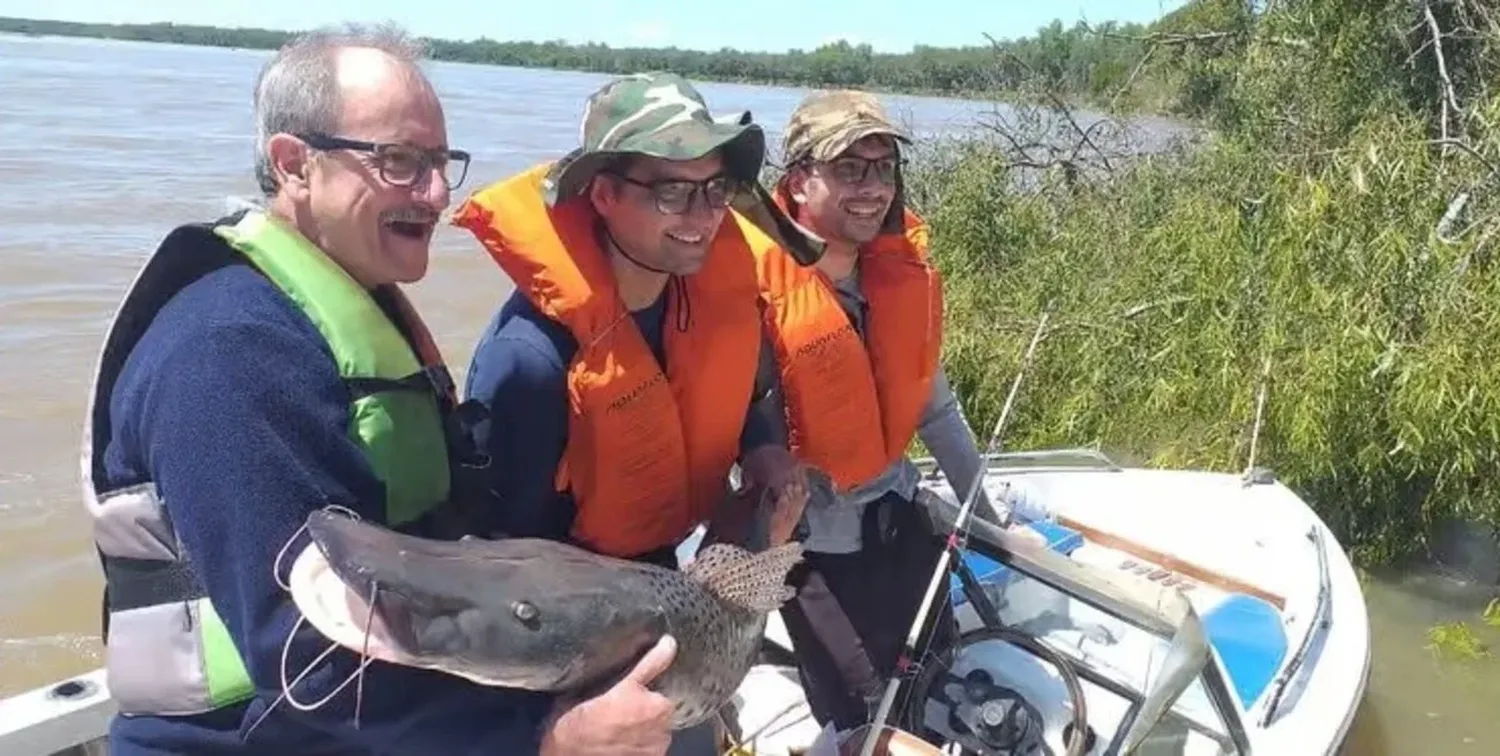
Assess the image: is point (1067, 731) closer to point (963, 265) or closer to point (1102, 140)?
point (963, 265)

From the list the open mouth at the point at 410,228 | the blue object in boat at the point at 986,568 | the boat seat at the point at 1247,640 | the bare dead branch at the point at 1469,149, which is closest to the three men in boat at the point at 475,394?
the open mouth at the point at 410,228

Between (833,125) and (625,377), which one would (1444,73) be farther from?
(625,377)

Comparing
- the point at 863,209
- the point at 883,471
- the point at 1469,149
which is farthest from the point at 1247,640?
the point at 1469,149

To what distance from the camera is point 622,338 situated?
2.86 m

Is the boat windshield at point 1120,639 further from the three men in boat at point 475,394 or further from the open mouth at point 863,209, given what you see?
the open mouth at point 863,209

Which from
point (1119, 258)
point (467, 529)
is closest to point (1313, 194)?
point (1119, 258)

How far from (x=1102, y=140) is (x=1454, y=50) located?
3.29m

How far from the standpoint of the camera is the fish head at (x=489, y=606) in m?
1.68

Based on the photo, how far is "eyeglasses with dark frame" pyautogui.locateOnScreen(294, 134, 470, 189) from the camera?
2.03 meters

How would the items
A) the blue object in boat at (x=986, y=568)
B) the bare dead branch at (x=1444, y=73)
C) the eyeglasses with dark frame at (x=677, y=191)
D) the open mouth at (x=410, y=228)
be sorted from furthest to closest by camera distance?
the bare dead branch at (x=1444, y=73)
the blue object in boat at (x=986, y=568)
the eyeglasses with dark frame at (x=677, y=191)
the open mouth at (x=410, y=228)

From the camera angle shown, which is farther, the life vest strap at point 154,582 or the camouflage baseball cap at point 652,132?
the camouflage baseball cap at point 652,132

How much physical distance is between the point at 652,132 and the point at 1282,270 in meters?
5.44

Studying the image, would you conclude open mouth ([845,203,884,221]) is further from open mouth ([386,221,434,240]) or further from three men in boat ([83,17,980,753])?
open mouth ([386,221,434,240])

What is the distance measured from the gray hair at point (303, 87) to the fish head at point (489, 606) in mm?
656
